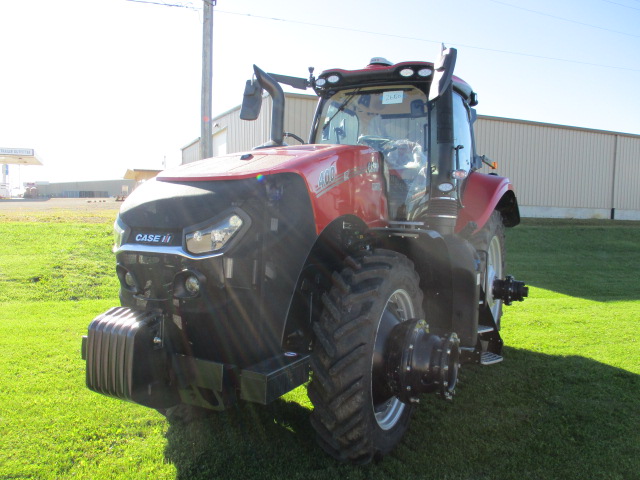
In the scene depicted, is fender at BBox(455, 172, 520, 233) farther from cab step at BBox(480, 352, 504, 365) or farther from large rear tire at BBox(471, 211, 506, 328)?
cab step at BBox(480, 352, 504, 365)

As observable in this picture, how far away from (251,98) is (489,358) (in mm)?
2805

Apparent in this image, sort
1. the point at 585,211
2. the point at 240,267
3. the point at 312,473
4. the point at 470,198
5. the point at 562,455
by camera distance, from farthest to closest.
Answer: the point at 585,211, the point at 470,198, the point at 562,455, the point at 312,473, the point at 240,267

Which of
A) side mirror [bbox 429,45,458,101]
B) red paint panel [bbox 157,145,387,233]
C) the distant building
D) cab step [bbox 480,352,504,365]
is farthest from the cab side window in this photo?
the distant building

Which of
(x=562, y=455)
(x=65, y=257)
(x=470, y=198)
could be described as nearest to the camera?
(x=562, y=455)

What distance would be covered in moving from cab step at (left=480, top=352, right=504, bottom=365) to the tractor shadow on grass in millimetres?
185

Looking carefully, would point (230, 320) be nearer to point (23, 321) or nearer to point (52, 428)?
point (52, 428)

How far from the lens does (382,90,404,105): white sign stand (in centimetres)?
419

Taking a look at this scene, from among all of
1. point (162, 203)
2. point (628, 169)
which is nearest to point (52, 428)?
point (162, 203)

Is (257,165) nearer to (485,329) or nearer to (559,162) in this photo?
(485,329)

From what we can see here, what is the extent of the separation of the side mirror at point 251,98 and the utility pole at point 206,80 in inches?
267

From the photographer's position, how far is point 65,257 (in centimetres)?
860

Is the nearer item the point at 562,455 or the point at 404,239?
the point at 562,455

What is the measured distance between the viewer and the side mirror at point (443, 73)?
3.41 m

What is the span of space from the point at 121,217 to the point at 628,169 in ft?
80.0
